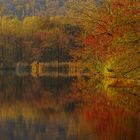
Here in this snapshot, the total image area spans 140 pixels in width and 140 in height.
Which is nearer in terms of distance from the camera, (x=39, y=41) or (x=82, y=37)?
(x=82, y=37)

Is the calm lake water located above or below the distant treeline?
below

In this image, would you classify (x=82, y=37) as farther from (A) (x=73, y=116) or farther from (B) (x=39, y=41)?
(A) (x=73, y=116)

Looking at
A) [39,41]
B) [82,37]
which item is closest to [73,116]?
[82,37]

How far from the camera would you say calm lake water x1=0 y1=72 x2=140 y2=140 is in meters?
22.0

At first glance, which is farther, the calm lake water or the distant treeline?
the distant treeline

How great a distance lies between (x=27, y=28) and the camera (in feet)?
376

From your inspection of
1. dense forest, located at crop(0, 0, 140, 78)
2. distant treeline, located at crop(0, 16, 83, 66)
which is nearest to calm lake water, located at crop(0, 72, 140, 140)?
dense forest, located at crop(0, 0, 140, 78)

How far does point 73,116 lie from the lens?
2825 centimetres

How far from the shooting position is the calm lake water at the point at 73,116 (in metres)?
22.0

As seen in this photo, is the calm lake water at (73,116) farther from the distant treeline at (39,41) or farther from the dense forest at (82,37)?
the distant treeline at (39,41)

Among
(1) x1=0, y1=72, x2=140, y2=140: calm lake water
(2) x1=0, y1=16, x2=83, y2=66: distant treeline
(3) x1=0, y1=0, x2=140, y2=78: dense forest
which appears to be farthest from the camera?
(2) x1=0, y1=16, x2=83, y2=66: distant treeline

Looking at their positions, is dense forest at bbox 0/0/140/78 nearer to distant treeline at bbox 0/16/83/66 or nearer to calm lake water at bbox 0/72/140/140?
distant treeline at bbox 0/16/83/66

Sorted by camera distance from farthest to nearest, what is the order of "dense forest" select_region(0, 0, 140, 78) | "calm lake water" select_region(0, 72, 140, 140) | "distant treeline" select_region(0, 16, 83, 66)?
"distant treeline" select_region(0, 16, 83, 66), "dense forest" select_region(0, 0, 140, 78), "calm lake water" select_region(0, 72, 140, 140)

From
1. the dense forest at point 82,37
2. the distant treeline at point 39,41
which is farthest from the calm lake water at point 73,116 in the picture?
the distant treeline at point 39,41
